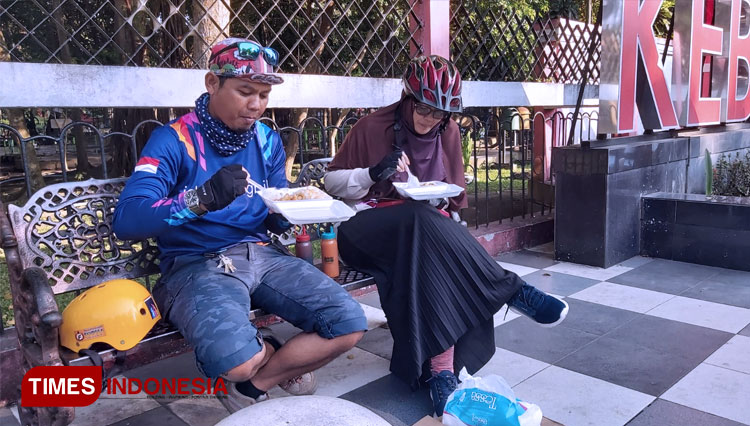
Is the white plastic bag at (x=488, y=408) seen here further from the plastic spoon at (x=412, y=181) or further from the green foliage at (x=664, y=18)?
the green foliage at (x=664, y=18)

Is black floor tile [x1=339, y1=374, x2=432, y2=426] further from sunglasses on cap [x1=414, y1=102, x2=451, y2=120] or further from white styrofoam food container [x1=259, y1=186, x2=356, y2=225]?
sunglasses on cap [x1=414, y1=102, x2=451, y2=120]

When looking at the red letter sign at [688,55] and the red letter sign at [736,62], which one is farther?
the red letter sign at [736,62]

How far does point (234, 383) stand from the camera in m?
2.27

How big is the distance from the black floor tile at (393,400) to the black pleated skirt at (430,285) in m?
0.08

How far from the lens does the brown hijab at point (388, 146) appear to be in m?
3.00

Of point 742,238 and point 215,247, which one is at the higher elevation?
point 215,247

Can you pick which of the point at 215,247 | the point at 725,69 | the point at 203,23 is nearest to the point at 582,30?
the point at 725,69

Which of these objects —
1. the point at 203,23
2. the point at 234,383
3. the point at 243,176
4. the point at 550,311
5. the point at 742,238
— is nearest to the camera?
the point at 243,176

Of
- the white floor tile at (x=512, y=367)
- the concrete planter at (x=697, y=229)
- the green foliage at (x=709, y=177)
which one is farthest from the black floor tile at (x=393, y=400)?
the green foliage at (x=709, y=177)

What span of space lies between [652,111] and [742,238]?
62.1 inches

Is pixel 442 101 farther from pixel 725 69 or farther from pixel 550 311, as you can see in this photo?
pixel 725 69

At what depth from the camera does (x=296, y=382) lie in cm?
253

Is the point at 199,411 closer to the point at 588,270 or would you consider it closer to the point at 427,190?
the point at 427,190

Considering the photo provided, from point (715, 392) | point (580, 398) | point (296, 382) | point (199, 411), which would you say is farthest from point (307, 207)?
point (715, 392)
